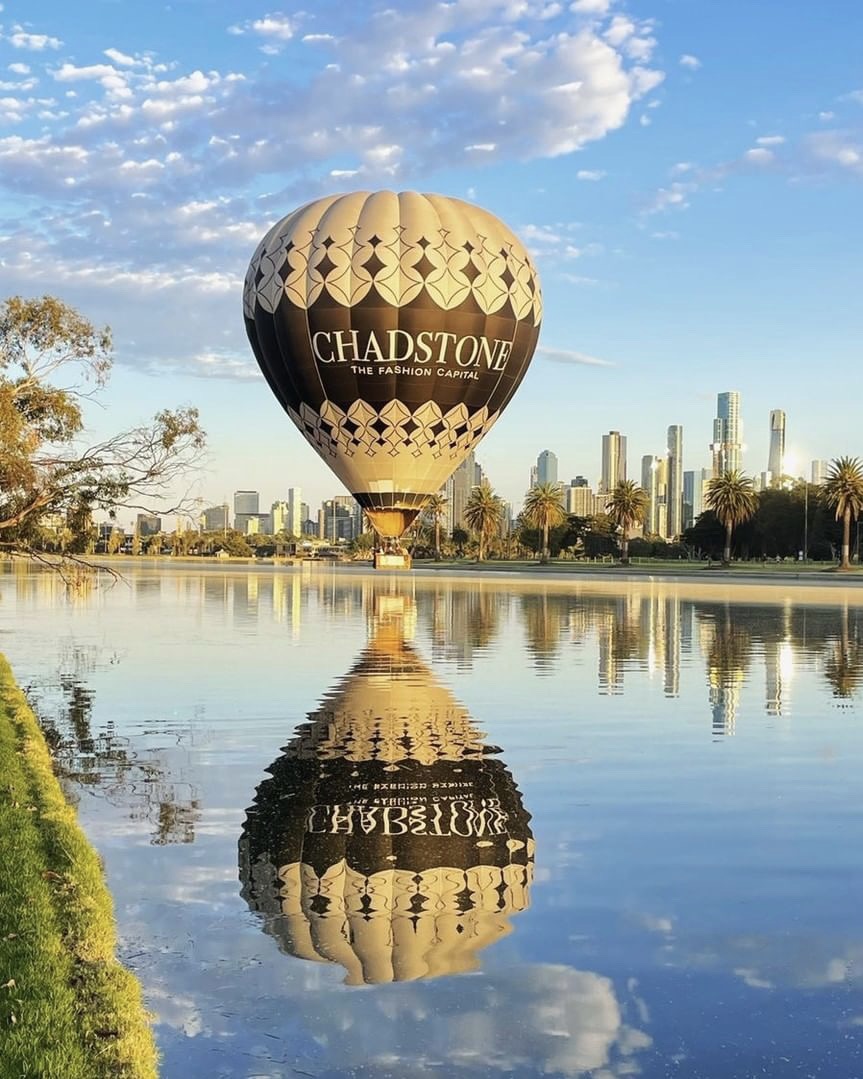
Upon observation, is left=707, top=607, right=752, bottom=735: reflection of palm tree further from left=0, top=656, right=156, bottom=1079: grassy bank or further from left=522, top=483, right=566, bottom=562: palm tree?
left=522, top=483, right=566, bottom=562: palm tree

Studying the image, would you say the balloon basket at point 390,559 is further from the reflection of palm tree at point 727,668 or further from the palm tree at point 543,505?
the palm tree at point 543,505

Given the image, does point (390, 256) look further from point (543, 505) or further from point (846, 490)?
point (543, 505)

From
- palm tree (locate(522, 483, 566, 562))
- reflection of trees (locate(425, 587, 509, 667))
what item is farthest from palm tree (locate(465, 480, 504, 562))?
reflection of trees (locate(425, 587, 509, 667))

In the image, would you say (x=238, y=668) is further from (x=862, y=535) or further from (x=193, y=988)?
(x=862, y=535)

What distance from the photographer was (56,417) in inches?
1057

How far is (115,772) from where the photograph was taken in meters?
13.0

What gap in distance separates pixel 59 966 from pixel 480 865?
3.57 metres

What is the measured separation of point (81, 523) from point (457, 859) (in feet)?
62.9

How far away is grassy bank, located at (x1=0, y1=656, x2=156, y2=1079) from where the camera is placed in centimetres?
564

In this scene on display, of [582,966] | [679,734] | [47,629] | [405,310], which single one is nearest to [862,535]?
[405,310]

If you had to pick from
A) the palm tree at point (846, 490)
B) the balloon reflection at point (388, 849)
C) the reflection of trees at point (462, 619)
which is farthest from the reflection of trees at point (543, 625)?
the palm tree at point (846, 490)

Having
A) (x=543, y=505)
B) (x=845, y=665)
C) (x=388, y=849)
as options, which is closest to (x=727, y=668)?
(x=845, y=665)

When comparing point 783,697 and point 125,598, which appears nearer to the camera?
point 783,697

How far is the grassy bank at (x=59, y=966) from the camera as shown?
5.64 m
